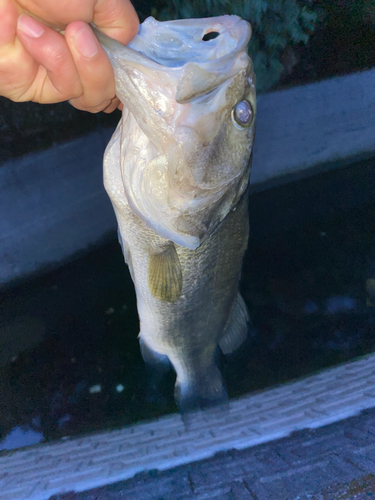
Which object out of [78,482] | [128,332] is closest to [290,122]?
[128,332]

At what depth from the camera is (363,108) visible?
12.0 ft

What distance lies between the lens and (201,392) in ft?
6.68

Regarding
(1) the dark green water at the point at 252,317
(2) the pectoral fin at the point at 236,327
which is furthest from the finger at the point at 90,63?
(1) the dark green water at the point at 252,317

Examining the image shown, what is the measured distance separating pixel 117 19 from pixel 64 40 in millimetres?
140

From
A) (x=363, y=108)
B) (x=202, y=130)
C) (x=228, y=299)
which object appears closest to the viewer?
(x=202, y=130)

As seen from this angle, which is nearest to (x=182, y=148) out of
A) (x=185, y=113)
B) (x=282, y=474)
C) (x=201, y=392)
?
(x=185, y=113)

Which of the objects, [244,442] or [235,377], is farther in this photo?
[235,377]

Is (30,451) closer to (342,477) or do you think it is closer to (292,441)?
(292,441)

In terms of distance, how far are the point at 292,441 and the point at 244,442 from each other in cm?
22

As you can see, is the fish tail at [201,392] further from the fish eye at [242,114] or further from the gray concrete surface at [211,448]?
the fish eye at [242,114]

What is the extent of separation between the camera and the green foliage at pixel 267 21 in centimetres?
230

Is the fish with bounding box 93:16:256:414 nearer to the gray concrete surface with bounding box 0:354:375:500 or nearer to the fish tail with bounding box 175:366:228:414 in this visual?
the gray concrete surface with bounding box 0:354:375:500

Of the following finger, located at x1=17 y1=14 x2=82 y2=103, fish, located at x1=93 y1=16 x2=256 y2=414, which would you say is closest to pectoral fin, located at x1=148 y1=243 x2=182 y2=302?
fish, located at x1=93 y1=16 x2=256 y2=414

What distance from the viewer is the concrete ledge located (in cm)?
258
